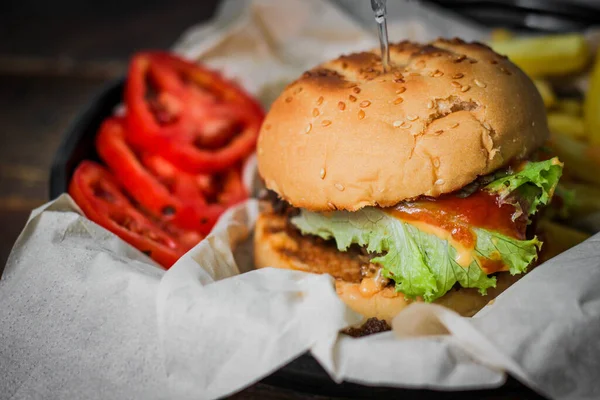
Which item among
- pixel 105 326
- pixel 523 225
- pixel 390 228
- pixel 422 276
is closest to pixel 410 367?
pixel 422 276

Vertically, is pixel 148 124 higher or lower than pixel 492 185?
lower

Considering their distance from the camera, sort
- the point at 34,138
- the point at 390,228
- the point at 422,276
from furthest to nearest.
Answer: the point at 34,138 < the point at 390,228 < the point at 422,276

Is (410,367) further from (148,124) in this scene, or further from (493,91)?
(148,124)

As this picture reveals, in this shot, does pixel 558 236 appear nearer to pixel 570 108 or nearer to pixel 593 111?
pixel 593 111

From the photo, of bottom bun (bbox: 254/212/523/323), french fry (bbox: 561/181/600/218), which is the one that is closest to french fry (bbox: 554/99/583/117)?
french fry (bbox: 561/181/600/218)

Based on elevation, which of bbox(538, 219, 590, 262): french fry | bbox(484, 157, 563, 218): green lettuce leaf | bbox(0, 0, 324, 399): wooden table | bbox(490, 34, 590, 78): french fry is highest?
bbox(484, 157, 563, 218): green lettuce leaf

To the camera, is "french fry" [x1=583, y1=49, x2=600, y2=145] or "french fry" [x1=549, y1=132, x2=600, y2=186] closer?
"french fry" [x1=549, y1=132, x2=600, y2=186]

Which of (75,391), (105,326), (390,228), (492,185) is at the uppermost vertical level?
(492,185)

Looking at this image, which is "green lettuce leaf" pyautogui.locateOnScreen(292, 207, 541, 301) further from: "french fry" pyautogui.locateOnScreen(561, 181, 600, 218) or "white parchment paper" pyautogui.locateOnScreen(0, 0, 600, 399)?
"french fry" pyautogui.locateOnScreen(561, 181, 600, 218)
